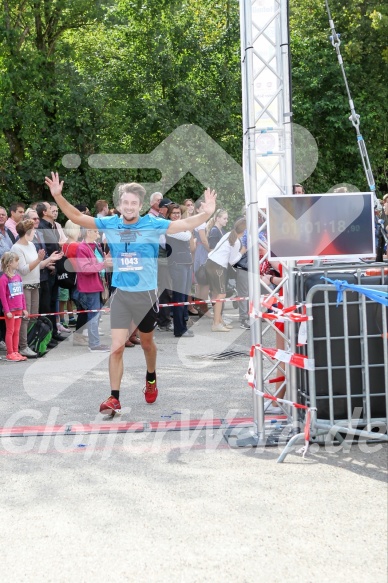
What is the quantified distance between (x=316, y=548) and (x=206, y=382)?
5.09 m

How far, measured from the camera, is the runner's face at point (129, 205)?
7898mm

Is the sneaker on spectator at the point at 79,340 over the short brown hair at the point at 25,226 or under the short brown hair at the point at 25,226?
under

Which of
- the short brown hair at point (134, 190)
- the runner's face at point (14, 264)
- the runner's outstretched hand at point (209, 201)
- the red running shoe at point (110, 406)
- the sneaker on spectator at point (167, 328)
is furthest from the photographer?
the sneaker on spectator at point (167, 328)

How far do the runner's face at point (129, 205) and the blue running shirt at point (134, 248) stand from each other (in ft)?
0.26

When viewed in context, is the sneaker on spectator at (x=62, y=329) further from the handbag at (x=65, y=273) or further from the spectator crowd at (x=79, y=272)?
the handbag at (x=65, y=273)

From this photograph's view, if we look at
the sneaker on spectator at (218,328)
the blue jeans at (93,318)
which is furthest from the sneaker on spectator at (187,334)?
the blue jeans at (93,318)

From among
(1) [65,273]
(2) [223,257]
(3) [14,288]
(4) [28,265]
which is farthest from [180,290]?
(3) [14,288]

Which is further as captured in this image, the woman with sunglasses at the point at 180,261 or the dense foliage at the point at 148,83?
the dense foliage at the point at 148,83

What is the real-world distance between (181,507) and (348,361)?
1789mm

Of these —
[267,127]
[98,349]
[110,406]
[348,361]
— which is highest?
[267,127]

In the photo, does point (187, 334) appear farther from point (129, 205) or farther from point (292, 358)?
point (292, 358)

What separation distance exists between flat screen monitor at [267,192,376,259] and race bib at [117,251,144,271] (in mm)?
1687

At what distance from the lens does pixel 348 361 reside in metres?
6.42

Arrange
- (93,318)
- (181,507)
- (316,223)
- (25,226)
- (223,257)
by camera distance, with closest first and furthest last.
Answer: (181,507)
(316,223)
(25,226)
(93,318)
(223,257)
